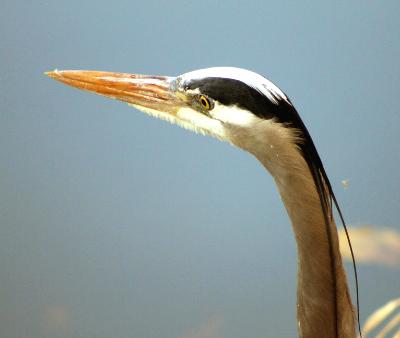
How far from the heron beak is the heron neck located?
7.1 inches

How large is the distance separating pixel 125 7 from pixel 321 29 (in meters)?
0.41

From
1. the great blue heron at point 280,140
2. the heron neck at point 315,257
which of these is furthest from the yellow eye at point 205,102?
the heron neck at point 315,257

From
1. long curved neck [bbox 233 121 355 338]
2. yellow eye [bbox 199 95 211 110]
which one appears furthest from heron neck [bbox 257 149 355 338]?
yellow eye [bbox 199 95 211 110]

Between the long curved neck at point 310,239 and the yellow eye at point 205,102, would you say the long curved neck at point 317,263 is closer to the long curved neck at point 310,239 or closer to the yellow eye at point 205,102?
the long curved neck at point 310,239

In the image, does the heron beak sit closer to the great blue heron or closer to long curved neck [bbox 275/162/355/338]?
the great blue heron

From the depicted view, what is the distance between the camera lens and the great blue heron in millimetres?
700

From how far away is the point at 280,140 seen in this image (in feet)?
2.33

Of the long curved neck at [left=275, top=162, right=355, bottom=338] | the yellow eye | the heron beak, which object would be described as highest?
the heron beak

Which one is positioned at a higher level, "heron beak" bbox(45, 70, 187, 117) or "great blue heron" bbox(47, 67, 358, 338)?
"heron beak" bbox(45, 70, 187, 117)

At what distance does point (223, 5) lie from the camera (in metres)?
1.07

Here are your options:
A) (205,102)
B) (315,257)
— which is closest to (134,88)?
(205,102)

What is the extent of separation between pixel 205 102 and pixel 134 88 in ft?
0.43

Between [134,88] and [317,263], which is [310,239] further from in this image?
[134,88]

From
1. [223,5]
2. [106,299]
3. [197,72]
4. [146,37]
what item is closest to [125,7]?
[146,37]
